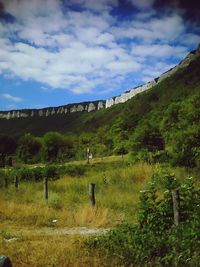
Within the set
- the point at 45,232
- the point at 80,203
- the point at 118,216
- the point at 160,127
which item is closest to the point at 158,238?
the point at 45,232

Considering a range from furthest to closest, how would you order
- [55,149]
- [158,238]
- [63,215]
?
[55,149] < [63,215] < [158,238]

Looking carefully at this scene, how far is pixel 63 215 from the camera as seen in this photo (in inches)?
605

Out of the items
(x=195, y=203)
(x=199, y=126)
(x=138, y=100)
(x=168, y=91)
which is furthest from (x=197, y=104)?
(x=138, y=100)

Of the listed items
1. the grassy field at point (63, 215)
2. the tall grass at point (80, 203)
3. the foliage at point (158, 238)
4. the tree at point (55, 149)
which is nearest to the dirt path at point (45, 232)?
the grassy field at point (63, 215)

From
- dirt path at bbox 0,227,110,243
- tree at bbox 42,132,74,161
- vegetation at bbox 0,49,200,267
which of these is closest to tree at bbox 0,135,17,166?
tree at bbox 42,132,74,161

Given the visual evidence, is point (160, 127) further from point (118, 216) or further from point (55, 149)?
point (55, 149)

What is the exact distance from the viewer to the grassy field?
915 cm

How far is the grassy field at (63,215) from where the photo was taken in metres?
9.15

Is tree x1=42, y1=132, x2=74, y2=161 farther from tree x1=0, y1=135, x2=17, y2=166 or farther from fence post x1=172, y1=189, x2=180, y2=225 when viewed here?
fence post x1=172, y1=189, x2=180, y2=225

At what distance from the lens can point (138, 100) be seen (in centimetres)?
16450

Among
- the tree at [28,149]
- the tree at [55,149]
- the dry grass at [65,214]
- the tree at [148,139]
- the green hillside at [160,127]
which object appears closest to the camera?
the dry grass at [65,214]

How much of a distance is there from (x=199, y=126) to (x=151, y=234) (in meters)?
16.6

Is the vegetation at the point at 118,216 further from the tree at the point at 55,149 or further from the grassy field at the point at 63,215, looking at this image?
the tree at the point at 55,149

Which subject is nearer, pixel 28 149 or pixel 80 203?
pixel 80 203
